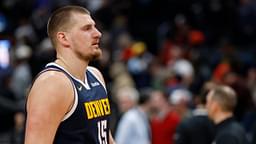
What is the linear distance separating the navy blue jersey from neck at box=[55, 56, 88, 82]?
38 mm

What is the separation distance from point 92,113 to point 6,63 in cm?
1144

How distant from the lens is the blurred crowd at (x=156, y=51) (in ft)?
38.2

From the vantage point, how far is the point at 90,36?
18.0 ft

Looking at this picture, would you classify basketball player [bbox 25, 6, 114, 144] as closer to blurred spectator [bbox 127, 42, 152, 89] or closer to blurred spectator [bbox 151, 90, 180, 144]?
blurred spectator [bbox 151, 90, 180, 144]

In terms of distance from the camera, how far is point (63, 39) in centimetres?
547

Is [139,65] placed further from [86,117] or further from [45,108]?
[45,108]

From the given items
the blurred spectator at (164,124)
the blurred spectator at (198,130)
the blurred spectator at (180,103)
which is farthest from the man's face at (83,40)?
A: the blurred spectator at (180,103)

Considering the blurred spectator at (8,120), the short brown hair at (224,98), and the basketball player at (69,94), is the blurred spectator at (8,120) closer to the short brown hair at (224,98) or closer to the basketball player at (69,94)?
the short brown hair at (224,98)

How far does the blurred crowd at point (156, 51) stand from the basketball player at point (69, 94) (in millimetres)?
5512

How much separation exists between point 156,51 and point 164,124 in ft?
27.4

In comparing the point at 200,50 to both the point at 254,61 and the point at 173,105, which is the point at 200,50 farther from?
the point at 173,105

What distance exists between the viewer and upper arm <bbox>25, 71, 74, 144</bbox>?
5121 millimetres

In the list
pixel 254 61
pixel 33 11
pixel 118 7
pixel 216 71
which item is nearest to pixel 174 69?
pixel 216 71

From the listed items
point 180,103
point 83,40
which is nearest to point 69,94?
point 83,40
